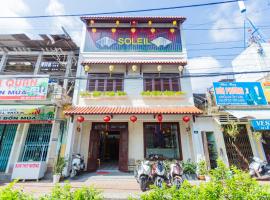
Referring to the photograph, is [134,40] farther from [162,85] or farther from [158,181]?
[158,181]

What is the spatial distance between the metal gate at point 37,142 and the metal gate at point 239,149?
33.3 ft

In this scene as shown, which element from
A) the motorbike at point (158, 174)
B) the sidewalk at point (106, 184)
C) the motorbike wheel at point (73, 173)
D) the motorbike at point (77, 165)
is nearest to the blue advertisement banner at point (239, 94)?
the sidewalk at point (106, 184)

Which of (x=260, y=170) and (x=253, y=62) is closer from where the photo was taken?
(x=260, y=170)

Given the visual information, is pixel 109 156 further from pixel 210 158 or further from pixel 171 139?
pixel 210 158

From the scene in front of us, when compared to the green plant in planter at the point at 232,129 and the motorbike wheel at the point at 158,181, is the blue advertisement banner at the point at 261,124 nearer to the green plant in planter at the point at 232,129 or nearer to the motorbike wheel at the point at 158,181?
the green plant in planter at the point at 232,129

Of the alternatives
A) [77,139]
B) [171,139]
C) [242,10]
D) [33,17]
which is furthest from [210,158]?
[33,17]

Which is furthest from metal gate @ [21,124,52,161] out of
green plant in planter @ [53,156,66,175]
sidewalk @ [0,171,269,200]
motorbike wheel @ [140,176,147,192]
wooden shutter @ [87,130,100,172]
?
Result: motorbike wheel @ [140,176,147,192]

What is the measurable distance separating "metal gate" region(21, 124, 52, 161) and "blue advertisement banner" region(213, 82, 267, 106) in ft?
32.0

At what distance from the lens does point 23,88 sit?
27.0 ft

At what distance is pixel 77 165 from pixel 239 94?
9532 mm

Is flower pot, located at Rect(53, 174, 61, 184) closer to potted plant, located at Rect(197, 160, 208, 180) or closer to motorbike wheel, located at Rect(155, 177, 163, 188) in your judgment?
motorbike wheel, located at Rect(155, 177, 163, 188)

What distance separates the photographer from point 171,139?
359 inches

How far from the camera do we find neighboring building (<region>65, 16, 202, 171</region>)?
336 inches

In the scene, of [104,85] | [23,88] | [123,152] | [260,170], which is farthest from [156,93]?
[23,88]
